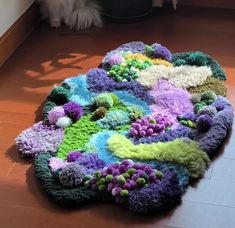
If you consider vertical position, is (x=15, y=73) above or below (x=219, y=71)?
below

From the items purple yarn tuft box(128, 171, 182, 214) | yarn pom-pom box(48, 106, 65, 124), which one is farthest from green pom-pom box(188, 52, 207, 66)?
purple yarn tuft box(128, 171, 182, 214)

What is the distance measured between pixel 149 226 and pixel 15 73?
1013 mm

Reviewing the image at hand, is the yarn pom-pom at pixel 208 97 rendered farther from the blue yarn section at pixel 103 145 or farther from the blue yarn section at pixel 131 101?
the blue yarn section at pixel 103 145

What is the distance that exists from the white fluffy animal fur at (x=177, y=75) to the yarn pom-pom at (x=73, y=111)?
0.98 ft

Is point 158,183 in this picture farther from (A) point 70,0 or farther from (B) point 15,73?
(A) point 70,0

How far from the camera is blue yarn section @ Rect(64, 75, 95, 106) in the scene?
1.97m

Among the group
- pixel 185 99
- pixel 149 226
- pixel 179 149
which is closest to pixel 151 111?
pixel 185 99

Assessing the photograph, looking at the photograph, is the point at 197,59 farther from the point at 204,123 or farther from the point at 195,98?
the point at 204,123

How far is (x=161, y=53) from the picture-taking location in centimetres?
219

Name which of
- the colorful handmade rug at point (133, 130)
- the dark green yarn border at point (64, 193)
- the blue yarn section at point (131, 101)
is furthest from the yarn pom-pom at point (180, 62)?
the dark green yarn border at point (64, 193)

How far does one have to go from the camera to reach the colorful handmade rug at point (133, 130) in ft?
5.13

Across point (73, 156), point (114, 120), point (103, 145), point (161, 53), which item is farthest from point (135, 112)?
point (161, 53)

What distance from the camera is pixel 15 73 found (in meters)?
2.23

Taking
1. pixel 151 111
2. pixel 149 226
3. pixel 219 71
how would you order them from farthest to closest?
1. pixel 219 71
2. pixel 151 111
3. pixel 149 226
